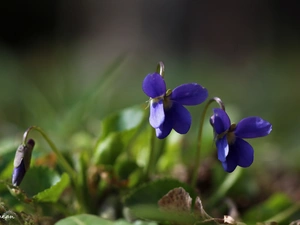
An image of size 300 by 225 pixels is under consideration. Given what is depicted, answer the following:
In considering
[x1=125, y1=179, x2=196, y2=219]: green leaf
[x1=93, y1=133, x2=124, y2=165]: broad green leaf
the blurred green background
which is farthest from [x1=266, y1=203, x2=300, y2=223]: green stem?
the blurred green background

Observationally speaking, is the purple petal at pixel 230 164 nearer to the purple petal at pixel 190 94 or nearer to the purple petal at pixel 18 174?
the purple petal at pixel 190 94

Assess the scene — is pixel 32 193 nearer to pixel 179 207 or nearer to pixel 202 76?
pixel 179 207

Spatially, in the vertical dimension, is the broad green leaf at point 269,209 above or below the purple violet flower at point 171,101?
below

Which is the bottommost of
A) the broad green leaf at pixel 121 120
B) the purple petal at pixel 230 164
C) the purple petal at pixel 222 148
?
the purple petal at pixel 230 164

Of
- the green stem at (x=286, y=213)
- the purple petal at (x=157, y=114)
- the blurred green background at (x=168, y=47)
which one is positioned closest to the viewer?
the purple petal at (x=157, y=114)

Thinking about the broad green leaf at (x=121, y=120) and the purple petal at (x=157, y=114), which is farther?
the broad green leaf at (x=121, y=120)

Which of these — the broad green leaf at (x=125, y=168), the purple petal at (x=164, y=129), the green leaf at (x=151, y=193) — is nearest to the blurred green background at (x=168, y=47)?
the broad green leaf at (x=125, y=168)

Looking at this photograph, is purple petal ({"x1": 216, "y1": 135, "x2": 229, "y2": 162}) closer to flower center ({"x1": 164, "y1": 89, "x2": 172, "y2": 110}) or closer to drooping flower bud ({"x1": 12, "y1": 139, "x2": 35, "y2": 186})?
flower center ({"x1": 164, "y1": 89, "x2": 172, "y2": 110})

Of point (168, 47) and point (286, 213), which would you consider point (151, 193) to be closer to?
point (286, 213)
